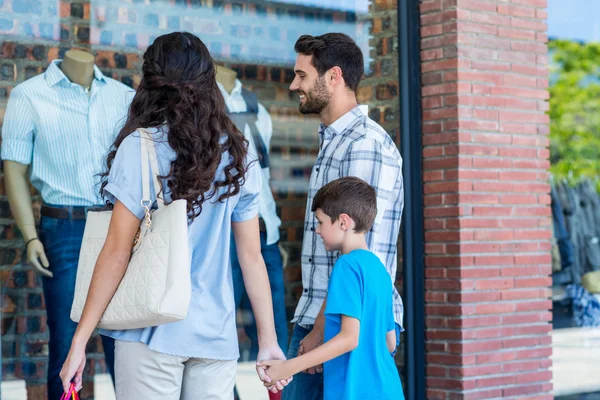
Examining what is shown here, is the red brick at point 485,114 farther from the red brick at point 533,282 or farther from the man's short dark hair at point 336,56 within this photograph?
the man's short dark hair at point 336,56

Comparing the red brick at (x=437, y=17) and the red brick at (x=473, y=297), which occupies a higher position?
the red brick at (x=437, y=17)

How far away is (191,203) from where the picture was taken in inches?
116

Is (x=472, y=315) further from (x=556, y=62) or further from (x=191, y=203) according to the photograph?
(x=191, y=203)

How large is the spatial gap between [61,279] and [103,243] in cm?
190

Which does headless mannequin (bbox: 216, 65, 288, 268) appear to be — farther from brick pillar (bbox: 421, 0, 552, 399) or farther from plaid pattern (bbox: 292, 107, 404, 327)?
plaid pattern (bbox: 292, 107, 404, 327)

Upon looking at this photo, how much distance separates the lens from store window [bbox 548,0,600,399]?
6559 mm

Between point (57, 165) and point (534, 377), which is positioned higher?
point (57, 165)

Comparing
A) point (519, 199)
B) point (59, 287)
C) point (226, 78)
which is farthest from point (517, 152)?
point (59, 287)

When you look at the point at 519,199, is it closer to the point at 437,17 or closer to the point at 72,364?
the point at 437,17

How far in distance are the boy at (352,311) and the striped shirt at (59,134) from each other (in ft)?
5.32

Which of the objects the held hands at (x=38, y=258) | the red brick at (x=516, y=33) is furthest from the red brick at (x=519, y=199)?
the held hands at (x=38, y=258)

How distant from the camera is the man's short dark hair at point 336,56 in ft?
13.4

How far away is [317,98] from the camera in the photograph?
4074 millimetres

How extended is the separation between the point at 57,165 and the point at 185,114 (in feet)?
6.47
